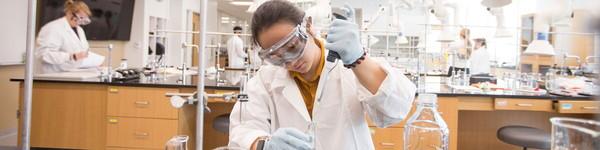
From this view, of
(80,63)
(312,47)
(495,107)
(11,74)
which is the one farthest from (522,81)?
(11,74)

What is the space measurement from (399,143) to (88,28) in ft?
15.2

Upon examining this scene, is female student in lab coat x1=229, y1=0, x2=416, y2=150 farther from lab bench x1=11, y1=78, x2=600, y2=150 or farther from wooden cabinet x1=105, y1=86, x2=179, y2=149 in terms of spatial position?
wooden cabinet x1=105, y1=86, x2=179, y2=149

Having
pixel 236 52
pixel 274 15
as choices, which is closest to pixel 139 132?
pixel 274 15

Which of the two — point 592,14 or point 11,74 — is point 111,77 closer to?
point 11,74

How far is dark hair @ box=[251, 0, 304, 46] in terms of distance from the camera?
957 mm

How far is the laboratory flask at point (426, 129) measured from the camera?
2.80ft

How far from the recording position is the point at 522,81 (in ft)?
11.3

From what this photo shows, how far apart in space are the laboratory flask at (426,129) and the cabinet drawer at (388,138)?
1.62 meters

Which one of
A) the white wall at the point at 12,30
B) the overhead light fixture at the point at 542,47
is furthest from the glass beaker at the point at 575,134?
the white wall at the point at 12,30

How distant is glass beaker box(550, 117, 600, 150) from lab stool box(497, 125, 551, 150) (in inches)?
83.6

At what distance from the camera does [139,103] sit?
2.72m

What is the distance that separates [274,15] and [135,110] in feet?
6.86

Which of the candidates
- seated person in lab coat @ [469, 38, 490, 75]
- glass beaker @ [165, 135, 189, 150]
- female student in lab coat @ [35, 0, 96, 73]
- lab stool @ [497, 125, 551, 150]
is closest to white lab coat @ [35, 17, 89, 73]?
female student in lab coat @ [35, 0, 96, 73]

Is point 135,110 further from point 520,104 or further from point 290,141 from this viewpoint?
point 520,104
